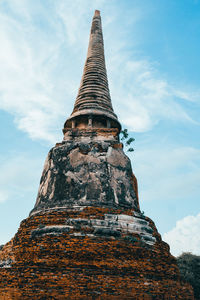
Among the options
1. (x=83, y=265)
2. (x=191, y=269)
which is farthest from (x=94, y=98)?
(x=191, y=269)

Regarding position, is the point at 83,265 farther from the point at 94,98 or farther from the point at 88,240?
the point at 94,98

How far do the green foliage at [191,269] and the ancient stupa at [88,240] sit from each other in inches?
380

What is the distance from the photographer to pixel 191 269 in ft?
50.5

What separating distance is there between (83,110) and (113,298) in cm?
603

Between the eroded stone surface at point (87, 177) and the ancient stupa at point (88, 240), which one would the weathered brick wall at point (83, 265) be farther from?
the eroded stone surface at point (87, 177)

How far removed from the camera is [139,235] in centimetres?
618

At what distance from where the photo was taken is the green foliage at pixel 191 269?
14781 mm

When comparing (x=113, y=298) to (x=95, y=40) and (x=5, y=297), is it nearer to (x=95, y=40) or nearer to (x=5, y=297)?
(x=5, y=297)

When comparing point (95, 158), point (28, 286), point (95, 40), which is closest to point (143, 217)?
point (95, 158)

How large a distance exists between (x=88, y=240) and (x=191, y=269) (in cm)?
1210

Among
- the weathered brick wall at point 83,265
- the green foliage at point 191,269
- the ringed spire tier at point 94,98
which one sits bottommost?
the weathered brick wall at point 83,265

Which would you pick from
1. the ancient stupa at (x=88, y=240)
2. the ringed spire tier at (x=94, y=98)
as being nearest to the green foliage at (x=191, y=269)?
the ancient stupa at (x=88, y=240)

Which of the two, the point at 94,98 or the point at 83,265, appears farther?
the point at 94,98

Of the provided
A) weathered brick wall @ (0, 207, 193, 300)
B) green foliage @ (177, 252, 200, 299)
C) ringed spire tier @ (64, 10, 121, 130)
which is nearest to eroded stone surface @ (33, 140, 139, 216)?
weathered brick wall @ (0, 207, 193, 300)
